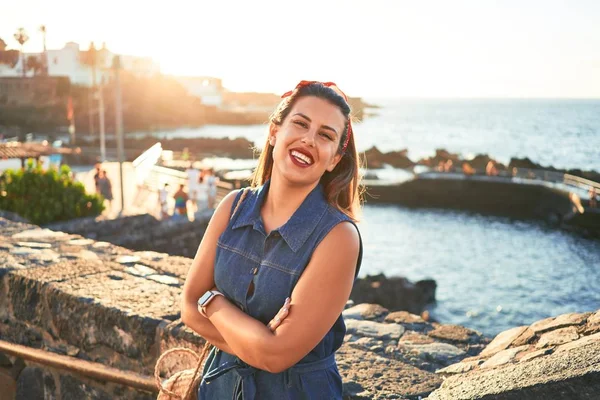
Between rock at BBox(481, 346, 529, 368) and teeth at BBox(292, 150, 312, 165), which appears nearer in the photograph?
teeth at BBox(292, 150, 312, 165)

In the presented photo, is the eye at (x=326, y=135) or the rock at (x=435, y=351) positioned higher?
the eye at (x=326, y=135)

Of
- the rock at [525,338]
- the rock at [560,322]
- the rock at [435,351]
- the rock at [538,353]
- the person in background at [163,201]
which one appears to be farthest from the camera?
the person in background at [163,201]

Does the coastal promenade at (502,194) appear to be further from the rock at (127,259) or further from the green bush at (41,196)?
the rock at (127,259)

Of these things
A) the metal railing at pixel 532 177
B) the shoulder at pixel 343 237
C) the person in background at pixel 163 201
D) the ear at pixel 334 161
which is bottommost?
the metal railing at pixel 532 177

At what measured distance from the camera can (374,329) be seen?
3.65 m

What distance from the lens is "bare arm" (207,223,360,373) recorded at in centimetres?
162

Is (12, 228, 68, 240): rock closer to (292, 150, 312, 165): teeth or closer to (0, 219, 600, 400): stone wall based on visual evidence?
(0, 219, 600, 400): stone wall

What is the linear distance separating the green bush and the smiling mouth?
10.5 m

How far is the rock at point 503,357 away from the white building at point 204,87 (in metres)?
132

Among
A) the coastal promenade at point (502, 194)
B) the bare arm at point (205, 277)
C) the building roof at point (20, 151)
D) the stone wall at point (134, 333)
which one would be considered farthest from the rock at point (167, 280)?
the coastal promenade at point (502, 194)

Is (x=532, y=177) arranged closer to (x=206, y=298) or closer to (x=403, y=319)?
(x=403, y=319)

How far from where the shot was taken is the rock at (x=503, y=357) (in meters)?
2.53

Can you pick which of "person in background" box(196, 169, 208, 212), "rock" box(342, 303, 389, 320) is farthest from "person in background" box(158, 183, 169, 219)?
"rock" box(342, 303, 389, 320)

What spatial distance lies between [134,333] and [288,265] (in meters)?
1.51
